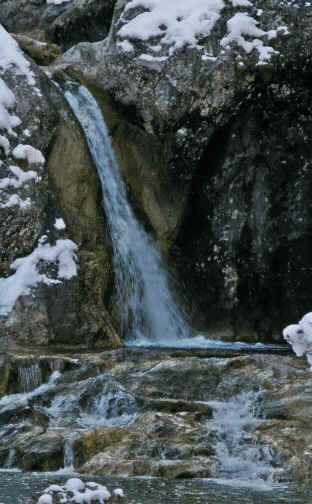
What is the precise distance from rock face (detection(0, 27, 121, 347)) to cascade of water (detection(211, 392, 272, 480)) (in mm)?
5155

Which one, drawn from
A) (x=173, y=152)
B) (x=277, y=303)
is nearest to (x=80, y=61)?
(x=173, y=152)

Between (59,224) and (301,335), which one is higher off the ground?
(59,224)

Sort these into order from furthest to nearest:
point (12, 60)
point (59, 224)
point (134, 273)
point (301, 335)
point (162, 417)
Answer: point (134, 273), point (12, 60), point (59, 224), point (162, 417), point (301, 335)

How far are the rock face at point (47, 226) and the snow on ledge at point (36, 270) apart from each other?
0.02 metres

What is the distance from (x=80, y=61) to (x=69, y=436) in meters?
11.2

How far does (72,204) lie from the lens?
554 inches

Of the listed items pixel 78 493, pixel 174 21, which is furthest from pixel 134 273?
pixel 78 493

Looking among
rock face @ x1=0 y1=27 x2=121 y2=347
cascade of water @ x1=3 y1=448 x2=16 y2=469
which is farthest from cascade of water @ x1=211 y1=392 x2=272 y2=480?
rock face @ x1=0 y1=27 x2=121 y2=347

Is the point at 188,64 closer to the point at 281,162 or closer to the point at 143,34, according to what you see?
the point at 143,34

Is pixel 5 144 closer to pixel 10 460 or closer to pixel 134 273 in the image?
pixel 134 273

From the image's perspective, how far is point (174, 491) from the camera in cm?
589

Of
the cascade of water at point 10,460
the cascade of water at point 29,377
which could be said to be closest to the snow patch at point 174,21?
the cascade of water at point 29,377

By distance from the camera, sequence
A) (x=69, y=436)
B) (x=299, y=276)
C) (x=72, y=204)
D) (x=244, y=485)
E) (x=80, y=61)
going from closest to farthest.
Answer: (x=244, y=485) → (x=69, y=436) → (x=72, y=204) → (x=299, y=276) → (x=80, y=61)

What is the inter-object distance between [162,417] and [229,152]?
8.47m
